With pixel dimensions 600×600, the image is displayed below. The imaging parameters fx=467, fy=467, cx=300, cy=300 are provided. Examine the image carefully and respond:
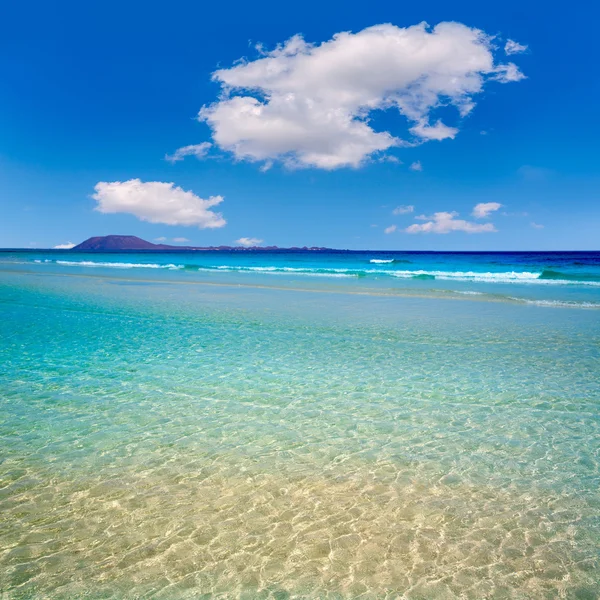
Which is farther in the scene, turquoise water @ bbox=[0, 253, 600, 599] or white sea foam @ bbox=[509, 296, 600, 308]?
white sea foam @ bbox=[509, 296, 600, 308]

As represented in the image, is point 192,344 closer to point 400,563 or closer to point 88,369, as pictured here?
point 88,369

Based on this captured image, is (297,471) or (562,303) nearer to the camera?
(297,471)

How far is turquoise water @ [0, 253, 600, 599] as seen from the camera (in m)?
3.14

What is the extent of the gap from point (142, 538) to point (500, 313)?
1516 centimetres

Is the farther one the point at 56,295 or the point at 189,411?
the point at 56,295

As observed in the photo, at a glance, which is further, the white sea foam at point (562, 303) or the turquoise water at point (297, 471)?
the white sea foam at point (562, 303)

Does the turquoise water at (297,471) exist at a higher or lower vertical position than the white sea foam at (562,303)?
lower

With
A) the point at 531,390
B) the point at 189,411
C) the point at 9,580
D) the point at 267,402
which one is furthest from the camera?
the point at 531,390

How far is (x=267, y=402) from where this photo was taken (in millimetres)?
6453

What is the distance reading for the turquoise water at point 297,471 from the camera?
3.14 m

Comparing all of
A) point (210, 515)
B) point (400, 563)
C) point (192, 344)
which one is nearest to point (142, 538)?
point (210, 515)

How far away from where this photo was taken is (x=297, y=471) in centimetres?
450

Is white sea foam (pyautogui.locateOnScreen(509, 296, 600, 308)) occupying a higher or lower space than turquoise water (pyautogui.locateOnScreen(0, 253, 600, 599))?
higher

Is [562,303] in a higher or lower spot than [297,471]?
higher
